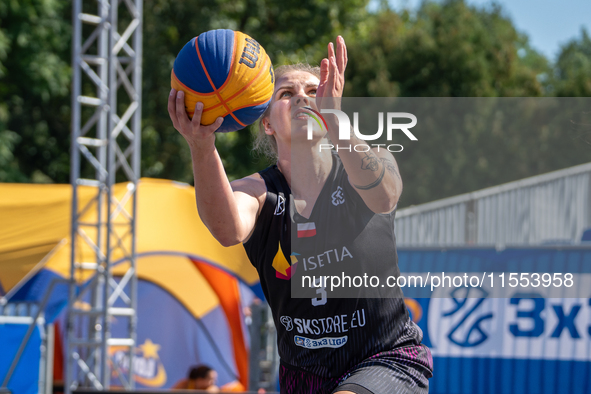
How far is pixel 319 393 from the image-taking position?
2525 millimetres

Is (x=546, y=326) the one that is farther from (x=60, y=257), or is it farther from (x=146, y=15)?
(x=146, y=15)

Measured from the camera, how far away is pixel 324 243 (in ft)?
8.54

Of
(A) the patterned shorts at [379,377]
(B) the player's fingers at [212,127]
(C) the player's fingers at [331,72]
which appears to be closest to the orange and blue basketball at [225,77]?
(B) the player's fingers at [212,127]

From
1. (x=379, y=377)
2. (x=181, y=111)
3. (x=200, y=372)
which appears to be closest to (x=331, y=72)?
(x=181, y=111)

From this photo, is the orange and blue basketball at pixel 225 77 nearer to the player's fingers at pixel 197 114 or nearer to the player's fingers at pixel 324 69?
the player's fingers at pixel 197 114

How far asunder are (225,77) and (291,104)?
1.32 feet

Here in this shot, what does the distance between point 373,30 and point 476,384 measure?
54.2 feet

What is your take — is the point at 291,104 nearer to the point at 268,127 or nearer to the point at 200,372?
the point at 268,127

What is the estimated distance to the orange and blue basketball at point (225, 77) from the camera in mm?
2221

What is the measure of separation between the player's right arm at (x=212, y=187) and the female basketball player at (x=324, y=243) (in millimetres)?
10

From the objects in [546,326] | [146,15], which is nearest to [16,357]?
[546,326]

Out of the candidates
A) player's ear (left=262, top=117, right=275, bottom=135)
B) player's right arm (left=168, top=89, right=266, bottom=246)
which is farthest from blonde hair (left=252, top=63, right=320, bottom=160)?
player's right arm (left=168, top=89, right=266, bottom=246)

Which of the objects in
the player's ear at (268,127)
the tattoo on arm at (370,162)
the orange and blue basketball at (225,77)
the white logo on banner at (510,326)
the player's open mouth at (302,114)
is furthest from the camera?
the white logo on banner at (510,326)

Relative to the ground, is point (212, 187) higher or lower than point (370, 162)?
lower
